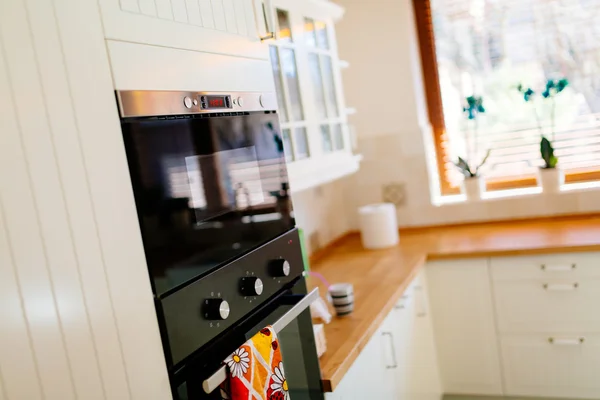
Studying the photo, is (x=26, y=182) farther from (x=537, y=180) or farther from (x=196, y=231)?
(x=537, y=180)

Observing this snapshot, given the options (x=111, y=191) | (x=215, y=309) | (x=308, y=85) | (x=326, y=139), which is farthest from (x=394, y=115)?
(x=111, y=191)

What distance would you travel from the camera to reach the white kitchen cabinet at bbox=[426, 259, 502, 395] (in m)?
2.59

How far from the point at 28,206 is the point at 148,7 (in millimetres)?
423

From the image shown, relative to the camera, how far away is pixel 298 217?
277cm

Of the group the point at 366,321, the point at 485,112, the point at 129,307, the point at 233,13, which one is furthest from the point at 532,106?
the point at 129,307

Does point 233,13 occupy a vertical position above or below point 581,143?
above

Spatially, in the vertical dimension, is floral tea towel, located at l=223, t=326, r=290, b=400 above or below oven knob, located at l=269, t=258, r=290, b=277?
below

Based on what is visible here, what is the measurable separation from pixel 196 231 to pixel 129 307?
0.66 ft

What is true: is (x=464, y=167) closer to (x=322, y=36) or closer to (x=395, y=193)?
(x=395, y=193)

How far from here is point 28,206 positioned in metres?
0.69

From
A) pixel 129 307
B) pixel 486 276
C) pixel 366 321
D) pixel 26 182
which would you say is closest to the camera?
pixel 26 182

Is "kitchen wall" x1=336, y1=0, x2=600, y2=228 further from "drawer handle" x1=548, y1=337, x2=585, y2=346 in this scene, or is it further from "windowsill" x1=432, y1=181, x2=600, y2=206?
"drawer handle" x1=548, y1=337, x2=585, y2=346

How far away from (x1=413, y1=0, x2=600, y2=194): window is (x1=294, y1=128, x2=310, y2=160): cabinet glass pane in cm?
138

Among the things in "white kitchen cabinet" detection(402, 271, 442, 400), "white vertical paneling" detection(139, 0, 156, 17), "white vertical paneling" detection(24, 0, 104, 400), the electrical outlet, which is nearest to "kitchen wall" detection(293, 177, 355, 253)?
the electrical outlet
